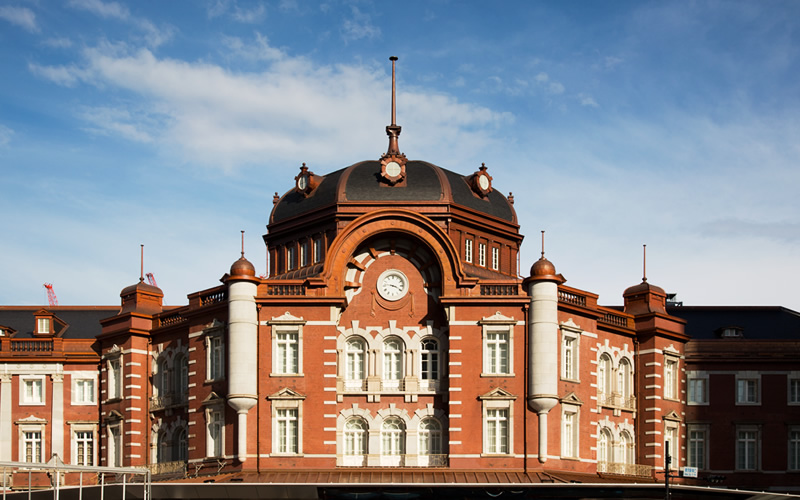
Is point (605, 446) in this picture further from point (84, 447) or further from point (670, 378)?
point (84, 447)

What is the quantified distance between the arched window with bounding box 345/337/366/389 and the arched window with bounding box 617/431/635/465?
631 inches

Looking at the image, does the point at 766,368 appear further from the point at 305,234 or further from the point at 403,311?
the point at 305,234

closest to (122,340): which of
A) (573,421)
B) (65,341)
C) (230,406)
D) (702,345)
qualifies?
(65,341)

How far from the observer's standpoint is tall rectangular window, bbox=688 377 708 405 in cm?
8031

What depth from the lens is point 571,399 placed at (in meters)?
70.9

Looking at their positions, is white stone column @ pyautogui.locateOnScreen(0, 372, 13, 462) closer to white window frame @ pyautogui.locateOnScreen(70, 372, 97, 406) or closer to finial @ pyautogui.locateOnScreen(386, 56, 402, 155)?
white window frame @ pyautogui.locateOnScreen(70, 372, 97, 406)

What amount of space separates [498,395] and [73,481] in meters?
25.9

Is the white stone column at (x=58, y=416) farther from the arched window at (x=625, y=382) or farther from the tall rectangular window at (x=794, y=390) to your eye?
the tall rectangular window at (x=794, y=390)

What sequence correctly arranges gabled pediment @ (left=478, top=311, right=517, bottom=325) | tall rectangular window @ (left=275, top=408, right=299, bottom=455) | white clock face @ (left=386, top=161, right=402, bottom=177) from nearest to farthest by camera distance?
tall rectangular window @ (left=275, top=408, right=299, bottom=455) → gabled pediment @ (left=478, top=311, right=517, bottom=325) → white clock face @ (left=386, top=161, right=402, bottom=177)

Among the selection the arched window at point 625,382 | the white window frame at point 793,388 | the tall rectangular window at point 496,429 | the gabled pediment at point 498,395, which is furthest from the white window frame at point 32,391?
the white window frame at point 793,388

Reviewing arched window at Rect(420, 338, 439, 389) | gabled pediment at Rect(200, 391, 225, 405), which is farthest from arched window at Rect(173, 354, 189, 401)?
arched window at Rect(420, 338, 439, 389)

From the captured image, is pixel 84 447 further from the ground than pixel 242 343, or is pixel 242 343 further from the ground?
pixel 242 343

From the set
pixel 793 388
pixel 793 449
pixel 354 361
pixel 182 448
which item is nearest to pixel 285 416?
pixel 354 361

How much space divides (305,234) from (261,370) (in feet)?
35.5
